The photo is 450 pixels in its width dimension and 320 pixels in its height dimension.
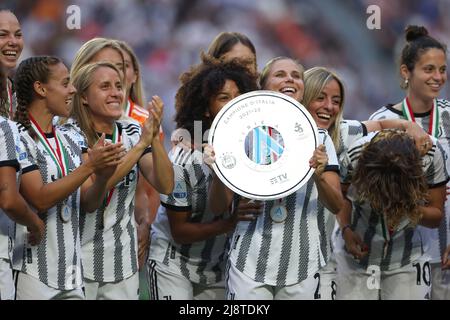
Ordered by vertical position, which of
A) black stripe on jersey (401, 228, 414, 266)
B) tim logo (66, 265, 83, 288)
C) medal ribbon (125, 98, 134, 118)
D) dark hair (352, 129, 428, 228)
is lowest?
tim logo (66, 265, 83, 288)

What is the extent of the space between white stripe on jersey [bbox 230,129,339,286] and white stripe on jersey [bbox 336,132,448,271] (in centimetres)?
38

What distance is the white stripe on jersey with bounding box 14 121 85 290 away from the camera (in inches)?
154

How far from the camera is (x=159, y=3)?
19.3 ft

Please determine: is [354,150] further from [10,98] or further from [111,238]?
[10,98]

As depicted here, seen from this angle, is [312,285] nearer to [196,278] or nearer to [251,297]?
[251,297]

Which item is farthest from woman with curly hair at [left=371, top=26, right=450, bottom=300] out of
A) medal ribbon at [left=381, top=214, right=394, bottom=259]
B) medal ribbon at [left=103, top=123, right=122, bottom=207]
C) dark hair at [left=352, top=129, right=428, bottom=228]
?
medal ribbon at [left=103, top=123, right=122, bottom=207]

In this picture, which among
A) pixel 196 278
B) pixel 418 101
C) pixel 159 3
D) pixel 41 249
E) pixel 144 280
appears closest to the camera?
pixel 41 249

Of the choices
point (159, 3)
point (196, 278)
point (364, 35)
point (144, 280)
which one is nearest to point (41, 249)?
point (196, 278)

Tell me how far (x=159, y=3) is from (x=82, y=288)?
7.79 ft

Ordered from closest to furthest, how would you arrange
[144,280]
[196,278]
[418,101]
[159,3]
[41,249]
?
[41,249] < [196,278] < [418,101] < [144,280] < [159,3]

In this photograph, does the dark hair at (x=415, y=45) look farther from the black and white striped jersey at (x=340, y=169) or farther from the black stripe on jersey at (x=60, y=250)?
the black stripe on jersey at (x=60, y=250)

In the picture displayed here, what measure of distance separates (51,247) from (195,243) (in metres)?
0.73

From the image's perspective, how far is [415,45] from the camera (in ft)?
16.0

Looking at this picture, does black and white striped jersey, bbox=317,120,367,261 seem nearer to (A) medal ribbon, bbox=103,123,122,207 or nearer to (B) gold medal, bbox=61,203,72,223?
(A) medal ribbon, bbox=103,123,122,207
